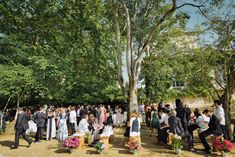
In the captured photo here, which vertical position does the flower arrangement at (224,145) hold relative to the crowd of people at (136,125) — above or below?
below

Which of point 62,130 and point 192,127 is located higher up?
point 192,127

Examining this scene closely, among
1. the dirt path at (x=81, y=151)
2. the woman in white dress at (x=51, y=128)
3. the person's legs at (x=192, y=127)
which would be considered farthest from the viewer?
the woman in white dress at (x=51, y=128)

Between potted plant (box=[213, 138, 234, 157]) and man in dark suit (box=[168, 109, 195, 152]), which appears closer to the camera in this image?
potted plant (box=[213, 138, 234, 157])

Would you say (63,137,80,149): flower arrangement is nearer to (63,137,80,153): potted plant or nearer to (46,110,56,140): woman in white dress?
(63,137,80,153): potted plant

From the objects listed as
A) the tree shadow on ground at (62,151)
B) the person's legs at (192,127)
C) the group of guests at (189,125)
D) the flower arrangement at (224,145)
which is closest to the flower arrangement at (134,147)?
the group of guests at (189,125)

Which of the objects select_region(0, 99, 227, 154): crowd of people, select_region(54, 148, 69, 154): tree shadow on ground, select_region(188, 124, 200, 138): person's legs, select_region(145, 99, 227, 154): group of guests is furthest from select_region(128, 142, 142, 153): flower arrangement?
select_region(54, 148, 69, 154): tree shadow on ground

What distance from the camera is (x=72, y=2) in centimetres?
2541

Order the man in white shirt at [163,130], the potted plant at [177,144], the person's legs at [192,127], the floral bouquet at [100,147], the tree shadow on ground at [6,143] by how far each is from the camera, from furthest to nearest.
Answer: the tree shadow on ground at [6,143], the man in white shirt at [163,130], the person's legs at [192,127], the floral bouquet at [100,147], the potted plant at [177,144]

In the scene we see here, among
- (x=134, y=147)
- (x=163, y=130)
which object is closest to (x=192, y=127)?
(x=163, y=130)

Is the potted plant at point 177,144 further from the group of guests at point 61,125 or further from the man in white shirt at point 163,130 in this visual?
the group of guests at point 61,125

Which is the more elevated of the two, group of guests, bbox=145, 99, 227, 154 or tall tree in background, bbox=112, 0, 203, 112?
tall tree in background, bbox=112, 0, 203, 112

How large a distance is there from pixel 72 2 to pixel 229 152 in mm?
18241

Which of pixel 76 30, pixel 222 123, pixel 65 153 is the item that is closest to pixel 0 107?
pixel 76 30

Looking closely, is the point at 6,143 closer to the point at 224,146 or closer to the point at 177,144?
the point at 177,144
